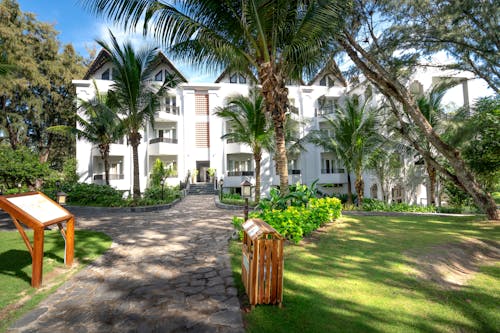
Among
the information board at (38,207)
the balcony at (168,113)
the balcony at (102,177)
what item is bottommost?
the information board at (38,207)

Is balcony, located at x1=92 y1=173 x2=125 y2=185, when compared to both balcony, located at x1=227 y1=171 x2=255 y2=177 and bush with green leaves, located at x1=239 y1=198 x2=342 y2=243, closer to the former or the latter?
balcony, located at x1=227 y1=171 x2=255 y2=177

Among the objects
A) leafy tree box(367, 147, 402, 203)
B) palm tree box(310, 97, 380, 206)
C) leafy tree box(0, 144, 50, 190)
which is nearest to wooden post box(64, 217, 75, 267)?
palm tree box(310, 97, 380, 206)

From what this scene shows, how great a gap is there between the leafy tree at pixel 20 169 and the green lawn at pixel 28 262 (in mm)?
10091

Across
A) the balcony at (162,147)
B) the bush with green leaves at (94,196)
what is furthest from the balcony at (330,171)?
the bush with green leaves at (94,196)

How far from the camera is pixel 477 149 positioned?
10.5 metres

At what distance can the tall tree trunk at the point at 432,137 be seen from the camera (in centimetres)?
921

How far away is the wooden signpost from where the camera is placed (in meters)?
4.17

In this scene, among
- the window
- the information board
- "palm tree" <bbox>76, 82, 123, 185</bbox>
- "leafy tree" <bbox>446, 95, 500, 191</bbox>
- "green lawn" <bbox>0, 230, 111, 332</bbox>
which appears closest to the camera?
"green lawn" <bbox>0, 230, 111, 332</bbox>

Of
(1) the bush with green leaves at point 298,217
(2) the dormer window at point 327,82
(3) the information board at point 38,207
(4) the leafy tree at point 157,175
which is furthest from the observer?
(2) the dormer window at point 327,82

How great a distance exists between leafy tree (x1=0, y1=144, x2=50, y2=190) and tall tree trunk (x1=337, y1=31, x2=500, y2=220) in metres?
18.8

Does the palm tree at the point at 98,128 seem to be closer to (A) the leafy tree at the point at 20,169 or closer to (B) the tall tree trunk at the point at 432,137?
(A) the leafy tree at the point at 20,169

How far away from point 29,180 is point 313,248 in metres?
18.9

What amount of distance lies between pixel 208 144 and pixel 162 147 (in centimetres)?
414

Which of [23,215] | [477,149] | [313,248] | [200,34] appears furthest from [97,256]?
[477,149]
